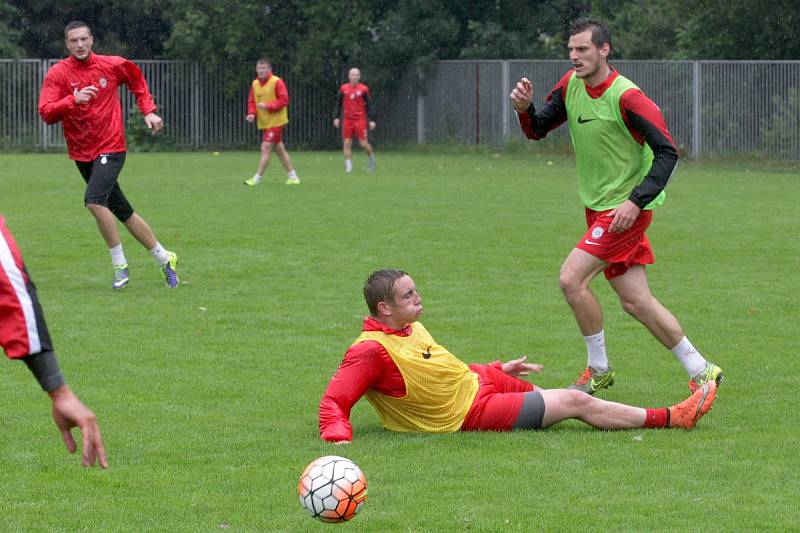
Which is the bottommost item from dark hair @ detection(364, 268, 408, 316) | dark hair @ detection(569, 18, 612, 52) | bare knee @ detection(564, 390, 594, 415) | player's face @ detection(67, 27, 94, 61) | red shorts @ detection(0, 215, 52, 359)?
bare knee @ detection(564, 390, 594, 415)

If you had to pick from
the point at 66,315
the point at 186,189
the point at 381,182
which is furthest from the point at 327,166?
the point at 66,315

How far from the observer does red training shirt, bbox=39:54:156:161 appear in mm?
12352

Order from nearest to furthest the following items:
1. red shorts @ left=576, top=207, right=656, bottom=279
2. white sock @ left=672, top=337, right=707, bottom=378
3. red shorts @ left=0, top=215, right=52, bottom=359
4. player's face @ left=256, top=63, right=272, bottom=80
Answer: red shorts @ left=0, top=215, right=52, bottom=359 → red shorts @ left=576, top=207, right=656, bottom=279 → white sock @ left=672, top=337, right=707, bottom=378 → player's face @ left=256, top=63, right=272, bottom=80

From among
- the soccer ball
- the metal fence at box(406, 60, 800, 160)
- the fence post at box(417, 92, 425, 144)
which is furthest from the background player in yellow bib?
the soccer ball

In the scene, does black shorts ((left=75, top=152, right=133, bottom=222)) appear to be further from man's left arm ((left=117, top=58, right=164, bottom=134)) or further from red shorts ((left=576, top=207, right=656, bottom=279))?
red shorts ((left=576, top=207, right=656, bottom=279))

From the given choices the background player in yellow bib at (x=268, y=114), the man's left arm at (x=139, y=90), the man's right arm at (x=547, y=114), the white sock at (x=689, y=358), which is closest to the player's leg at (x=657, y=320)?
the white sock at (x=689, y=358)

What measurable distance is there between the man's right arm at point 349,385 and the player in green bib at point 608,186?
1.57 m

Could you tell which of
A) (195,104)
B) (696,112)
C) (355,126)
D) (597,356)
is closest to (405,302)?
(597,356)

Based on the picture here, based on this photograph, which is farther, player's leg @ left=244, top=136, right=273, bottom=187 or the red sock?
player's leg @ left=244, top=136, right=273, bottom=187

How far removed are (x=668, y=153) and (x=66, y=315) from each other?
5331mm

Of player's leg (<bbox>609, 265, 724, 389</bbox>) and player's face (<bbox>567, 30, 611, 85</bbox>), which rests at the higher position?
player's face (<bbox>567, 30, 611, 85</bbox>)

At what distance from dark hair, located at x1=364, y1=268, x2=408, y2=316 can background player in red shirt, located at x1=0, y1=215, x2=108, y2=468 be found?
326 centimetres

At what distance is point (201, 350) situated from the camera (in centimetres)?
938

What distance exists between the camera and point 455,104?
3819 centimetres
